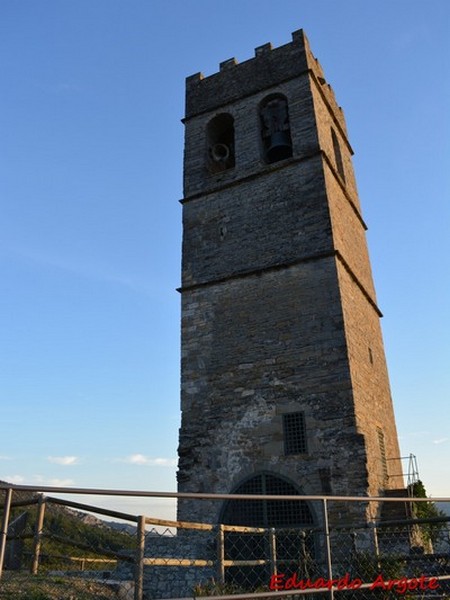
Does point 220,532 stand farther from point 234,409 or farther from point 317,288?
point 317,288

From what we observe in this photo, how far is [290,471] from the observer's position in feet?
33.1

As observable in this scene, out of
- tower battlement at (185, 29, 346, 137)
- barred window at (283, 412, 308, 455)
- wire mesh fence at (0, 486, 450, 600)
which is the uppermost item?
tower battlement at (185, 29, 346, 137)

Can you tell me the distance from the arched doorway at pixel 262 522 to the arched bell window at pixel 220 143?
9094mm

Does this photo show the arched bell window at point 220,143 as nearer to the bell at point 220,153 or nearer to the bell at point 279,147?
the bell at point 220,153

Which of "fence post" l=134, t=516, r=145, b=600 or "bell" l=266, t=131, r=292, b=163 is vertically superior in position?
"bell" l=266, t=131, r=292, b=163

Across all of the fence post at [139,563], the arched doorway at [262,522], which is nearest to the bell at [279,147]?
the arched doorway at [262,522]

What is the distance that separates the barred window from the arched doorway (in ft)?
2.06

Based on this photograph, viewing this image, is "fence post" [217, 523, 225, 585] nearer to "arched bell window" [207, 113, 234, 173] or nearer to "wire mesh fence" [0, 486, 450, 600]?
"wire mesh fence" [0, 486, 450, 600]

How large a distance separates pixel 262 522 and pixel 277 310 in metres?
4.45

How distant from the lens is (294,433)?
10414 millimetres

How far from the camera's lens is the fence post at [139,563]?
149 inches

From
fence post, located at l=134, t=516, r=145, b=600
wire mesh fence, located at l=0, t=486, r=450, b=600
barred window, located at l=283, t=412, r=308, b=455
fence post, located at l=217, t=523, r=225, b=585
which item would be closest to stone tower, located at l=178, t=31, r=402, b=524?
barred window, located at l=283, t=412, r=308, b=455

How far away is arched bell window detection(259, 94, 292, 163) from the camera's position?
14.0 m

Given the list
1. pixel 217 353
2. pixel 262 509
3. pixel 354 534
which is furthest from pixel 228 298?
pixel 354 534
